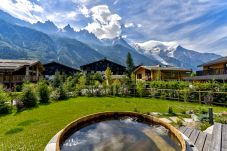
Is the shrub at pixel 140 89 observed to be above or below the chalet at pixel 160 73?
below

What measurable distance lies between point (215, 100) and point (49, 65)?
48.9 metres

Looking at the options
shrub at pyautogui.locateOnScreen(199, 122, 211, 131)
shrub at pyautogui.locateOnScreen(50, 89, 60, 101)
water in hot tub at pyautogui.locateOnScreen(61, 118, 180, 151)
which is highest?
shrub at pyautogui.locateOnScreen(50, 89, 60, 101)

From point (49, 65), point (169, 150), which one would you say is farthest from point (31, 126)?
point (49, 65)

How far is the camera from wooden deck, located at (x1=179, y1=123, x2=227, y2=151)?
5049mm

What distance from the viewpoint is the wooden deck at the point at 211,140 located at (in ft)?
16.6

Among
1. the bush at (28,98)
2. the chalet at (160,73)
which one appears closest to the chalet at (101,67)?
the chalet at (160,73)

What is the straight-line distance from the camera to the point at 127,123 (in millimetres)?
7262

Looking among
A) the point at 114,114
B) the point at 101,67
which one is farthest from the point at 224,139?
the point at 101,67

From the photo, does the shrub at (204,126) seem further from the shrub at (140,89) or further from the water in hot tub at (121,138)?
the shrub at (140,89)

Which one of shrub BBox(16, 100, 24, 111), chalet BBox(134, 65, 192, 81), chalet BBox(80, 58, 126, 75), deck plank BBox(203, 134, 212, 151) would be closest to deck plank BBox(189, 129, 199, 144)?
deck plank BBox(203, 134, 212, 151)

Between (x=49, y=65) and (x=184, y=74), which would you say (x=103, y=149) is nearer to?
(x=184, y=74)

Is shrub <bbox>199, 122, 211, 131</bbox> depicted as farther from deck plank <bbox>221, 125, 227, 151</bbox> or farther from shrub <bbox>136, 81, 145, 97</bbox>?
shrub <bbox>136, 81, 145, 97</bbox>

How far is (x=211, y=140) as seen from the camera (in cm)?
586

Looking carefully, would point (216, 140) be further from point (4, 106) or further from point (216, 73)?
point (216, 73)
